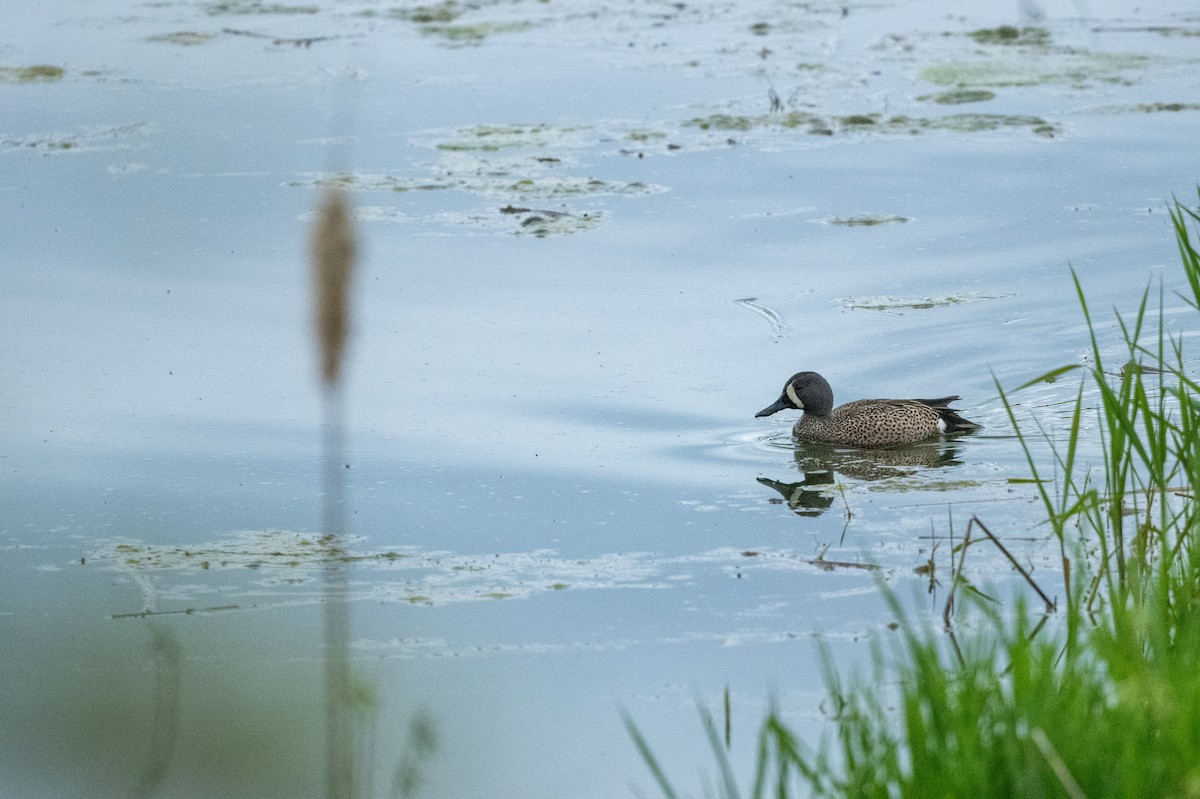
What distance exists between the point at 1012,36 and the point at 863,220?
6170 millimetres

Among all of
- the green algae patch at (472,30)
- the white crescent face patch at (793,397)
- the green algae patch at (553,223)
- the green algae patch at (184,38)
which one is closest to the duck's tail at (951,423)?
the white crescent face patch at (793,397)

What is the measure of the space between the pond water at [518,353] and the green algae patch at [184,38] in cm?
9

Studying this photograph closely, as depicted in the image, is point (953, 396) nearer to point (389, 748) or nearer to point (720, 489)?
point (720, 489)

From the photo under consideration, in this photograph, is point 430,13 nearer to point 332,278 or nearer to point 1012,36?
point 1012,36

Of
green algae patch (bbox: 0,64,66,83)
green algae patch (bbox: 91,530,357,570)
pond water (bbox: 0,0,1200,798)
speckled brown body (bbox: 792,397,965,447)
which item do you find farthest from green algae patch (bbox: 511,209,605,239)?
green algae patch (bbox: 0,64,66,83)

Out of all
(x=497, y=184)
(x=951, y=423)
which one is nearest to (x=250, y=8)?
(x=497, y=184)

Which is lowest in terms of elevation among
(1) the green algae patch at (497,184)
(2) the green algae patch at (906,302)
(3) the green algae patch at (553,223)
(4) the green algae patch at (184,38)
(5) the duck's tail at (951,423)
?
(5) the duck's tail at (951,423)

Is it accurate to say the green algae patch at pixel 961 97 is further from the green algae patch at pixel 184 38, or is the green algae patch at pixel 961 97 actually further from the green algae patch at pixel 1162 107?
the green algae patch at pixel 184 38

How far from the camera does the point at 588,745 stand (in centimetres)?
441

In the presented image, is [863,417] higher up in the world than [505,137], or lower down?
lower down

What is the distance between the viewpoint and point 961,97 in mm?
13172

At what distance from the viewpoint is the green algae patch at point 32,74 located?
13.7 meters

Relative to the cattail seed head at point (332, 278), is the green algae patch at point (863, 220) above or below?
above

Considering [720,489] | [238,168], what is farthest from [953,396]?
[238,168]
